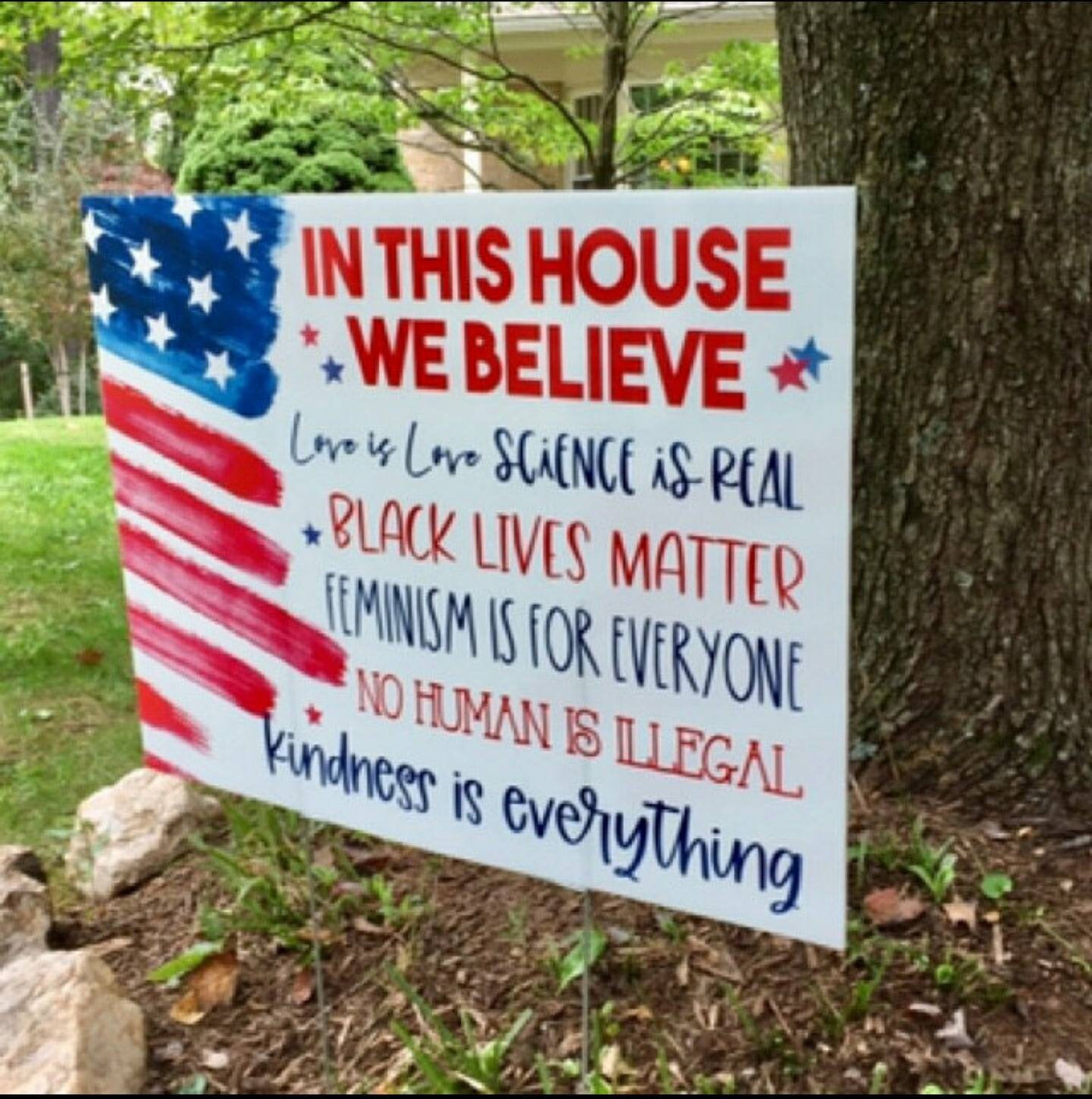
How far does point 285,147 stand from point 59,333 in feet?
20.6

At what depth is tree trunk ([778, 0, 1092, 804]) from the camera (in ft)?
9.16

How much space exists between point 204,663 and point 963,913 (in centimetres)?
161

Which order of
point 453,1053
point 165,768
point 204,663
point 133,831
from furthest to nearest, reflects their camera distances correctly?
point 133,831
point 165,768
point 204,663
point 453,1053

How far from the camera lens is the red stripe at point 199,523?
2666 millimetres

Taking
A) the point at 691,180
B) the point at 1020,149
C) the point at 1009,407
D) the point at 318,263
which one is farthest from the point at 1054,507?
the point at 691,180

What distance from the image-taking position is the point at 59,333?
52.4 feet

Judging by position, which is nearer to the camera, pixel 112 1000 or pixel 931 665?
pixel 112 1000

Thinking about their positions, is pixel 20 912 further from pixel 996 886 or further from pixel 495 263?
pixel 996 886

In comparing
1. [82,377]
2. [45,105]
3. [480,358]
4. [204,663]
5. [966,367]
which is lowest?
[82,377]

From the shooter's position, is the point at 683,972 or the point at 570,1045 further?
the point at 683,972

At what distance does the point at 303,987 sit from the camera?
289 cm

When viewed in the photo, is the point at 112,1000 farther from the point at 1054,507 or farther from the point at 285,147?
the point at 285,147

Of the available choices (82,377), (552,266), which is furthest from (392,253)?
(82,377)

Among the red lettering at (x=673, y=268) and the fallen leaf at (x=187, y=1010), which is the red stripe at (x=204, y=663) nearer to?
the fallen leaf at (x=187, y=1010)
